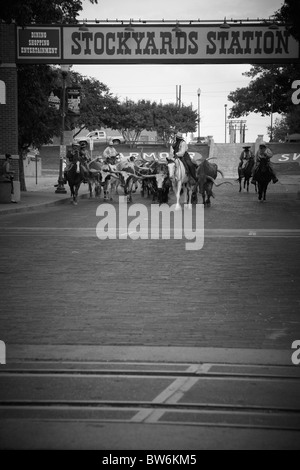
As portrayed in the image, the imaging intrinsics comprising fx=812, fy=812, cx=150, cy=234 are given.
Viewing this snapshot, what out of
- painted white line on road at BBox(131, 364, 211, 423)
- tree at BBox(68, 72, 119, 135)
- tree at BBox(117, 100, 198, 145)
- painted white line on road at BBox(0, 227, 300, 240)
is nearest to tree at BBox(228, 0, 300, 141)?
tree at BBox(117, 100, 198, 145)

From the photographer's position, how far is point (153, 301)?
33.5ft

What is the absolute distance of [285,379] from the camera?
6.76m

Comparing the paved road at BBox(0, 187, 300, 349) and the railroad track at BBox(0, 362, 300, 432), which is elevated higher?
the paved road at BBox(0, 187, 300, 349)

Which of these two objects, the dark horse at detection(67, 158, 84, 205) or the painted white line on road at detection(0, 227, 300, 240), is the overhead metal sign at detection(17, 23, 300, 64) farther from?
the painted white line on road at detection(0, 227, 300, 240)

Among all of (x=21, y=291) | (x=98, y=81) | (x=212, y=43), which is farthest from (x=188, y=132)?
(x=21, y=291)

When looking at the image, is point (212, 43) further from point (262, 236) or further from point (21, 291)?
point (21, 291)

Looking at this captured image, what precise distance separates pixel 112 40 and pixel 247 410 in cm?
2719

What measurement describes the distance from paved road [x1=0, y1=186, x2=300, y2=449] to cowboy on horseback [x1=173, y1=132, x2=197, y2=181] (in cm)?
919

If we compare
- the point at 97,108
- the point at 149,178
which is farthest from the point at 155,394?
the point at 97,108

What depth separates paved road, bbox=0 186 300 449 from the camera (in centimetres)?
646

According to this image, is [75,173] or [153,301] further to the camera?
[75,173]

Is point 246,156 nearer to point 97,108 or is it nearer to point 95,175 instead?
point 95,175
